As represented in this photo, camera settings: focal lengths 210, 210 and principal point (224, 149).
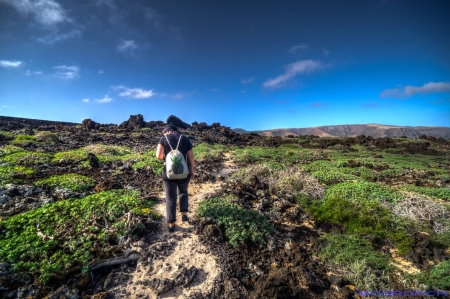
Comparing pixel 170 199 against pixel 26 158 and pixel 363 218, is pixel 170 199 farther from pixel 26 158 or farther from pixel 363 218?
pixel 26 158

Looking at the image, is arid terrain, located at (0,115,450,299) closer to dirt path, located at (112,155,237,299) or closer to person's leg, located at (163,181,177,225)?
dirt path, located at (112,155,237,299)

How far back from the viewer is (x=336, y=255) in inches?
171

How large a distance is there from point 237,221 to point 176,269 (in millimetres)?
1845

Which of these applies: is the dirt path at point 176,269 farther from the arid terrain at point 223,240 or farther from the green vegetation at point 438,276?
the green vegetation at point 438,276

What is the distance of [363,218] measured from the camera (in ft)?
17.9

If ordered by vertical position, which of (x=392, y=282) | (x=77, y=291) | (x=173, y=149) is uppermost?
(x=173, y=149)

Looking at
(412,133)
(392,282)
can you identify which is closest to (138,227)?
(392,282)

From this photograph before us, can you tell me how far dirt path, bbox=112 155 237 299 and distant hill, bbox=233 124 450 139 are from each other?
39457 millimetres

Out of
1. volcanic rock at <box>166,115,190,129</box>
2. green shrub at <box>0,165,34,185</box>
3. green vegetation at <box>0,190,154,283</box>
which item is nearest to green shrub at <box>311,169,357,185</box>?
green vegetation at <box>0,190,154,283</box>

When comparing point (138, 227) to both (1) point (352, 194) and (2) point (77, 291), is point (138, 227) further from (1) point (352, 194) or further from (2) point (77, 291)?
(1) point (352, 194)

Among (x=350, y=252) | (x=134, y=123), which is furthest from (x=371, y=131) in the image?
(x=350, y=252)

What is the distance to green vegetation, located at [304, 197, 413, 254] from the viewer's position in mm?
4918

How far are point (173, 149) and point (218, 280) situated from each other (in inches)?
108

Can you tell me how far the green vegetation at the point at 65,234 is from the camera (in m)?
3.49
